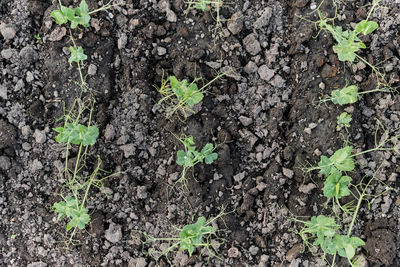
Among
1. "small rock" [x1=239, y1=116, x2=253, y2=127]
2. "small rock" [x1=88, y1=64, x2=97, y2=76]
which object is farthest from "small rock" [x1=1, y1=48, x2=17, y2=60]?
"small rock" [x1=239, y1=116, x2=253, y2=127]

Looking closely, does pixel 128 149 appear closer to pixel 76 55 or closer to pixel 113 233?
pixel 113 233

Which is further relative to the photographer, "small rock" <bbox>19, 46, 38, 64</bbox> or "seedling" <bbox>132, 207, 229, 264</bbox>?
"small rock" <bbox>19, 46, 38, 64</bbox>

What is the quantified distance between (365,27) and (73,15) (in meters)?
1.50

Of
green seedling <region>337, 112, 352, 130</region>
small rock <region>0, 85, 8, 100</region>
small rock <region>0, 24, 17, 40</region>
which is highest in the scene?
small rock <region>0, 24, 17, 40</region>

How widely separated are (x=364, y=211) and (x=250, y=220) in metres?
0.62

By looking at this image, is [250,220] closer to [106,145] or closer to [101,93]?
[106,145]

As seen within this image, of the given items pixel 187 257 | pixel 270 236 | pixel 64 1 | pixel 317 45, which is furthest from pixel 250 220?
pixel 64 1

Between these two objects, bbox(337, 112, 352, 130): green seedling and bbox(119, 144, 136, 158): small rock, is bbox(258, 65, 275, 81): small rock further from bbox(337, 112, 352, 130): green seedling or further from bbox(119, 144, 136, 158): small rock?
bbox(119, 144, 136, 158): small rock

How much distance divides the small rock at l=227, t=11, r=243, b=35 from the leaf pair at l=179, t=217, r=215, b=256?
3.35ft

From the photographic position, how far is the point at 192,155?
2186 millimetres

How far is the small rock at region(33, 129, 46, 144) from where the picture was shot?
2.24 m

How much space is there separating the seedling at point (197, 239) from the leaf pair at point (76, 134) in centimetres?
56

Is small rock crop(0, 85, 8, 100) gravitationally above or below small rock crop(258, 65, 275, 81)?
above

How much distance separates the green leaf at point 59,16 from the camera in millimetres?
2139
